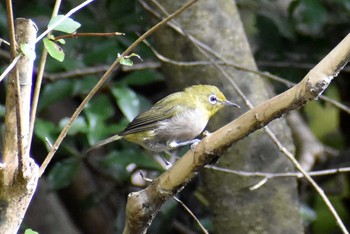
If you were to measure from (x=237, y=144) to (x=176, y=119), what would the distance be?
32cm

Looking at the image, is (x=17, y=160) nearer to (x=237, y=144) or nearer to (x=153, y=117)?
(x=153, y=117)

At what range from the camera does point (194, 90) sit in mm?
3389

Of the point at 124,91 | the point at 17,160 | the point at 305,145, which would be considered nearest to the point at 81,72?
the point at 124,91

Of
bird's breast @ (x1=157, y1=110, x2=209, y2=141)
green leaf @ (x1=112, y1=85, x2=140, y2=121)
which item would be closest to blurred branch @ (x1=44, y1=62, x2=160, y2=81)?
green leaf @ (x1=112, y1=85, x2=140, y2=121)

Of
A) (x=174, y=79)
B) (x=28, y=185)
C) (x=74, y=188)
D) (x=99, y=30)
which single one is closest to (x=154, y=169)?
(x=174, y=79)

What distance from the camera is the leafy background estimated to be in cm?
388

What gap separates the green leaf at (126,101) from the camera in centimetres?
382

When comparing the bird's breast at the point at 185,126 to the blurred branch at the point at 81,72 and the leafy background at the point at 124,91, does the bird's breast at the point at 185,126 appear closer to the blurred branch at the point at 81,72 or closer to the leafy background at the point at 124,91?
the leafy background at the point at 124,91

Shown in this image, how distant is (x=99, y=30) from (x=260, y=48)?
3.26ft

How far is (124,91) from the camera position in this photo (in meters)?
3.85

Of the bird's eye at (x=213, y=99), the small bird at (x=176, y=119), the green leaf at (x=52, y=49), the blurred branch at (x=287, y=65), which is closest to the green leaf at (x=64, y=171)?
the small bird at (x=176, y=119)

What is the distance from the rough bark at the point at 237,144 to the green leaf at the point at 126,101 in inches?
10.7

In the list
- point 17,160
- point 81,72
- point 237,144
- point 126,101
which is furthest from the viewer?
point 81,72

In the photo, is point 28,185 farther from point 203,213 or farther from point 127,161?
point 203,213
